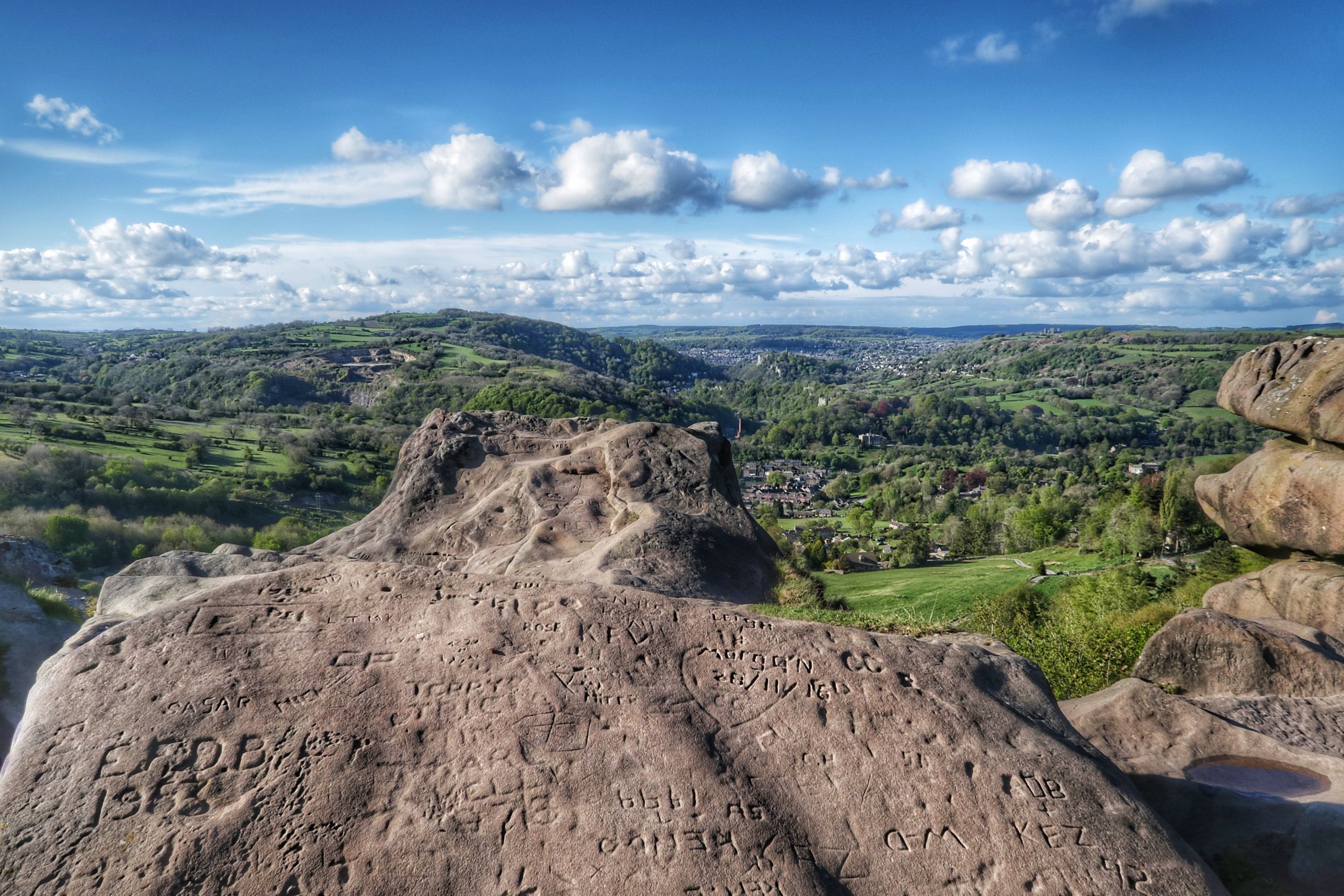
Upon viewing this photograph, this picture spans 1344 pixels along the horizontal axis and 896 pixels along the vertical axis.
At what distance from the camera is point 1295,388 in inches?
827

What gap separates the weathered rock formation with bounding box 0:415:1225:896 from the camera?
260 inches

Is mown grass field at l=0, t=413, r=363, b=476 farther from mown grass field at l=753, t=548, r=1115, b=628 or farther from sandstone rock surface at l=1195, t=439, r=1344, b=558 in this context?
sandstone rock surface at l=1195, t=439, r=1344, b=558

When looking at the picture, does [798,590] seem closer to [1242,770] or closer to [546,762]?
[1242,770]

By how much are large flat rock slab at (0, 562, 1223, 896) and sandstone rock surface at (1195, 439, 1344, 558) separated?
55.6 ft

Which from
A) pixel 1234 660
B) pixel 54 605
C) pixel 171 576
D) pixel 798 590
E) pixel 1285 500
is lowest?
pixel 54 605

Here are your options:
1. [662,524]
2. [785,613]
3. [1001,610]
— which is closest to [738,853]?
[785,613]

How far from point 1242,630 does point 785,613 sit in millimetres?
9902

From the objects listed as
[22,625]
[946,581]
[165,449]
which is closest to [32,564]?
[22,625]

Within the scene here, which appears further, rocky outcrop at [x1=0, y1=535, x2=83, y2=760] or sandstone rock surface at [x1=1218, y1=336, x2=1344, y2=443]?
sandstone rock surface at [x1=1218, y1=336, x2=1344, y2=443]

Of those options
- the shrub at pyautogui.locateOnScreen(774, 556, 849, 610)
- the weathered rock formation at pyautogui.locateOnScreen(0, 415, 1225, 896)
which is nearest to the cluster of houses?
the shrub at pyautogui.locateOnScreen(774, 556, 849, 610)

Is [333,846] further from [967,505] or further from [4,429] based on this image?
[967,505]

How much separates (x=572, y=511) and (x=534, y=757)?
8.80m

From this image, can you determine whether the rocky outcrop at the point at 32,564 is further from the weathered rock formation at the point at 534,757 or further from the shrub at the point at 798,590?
the shrub at the point at 798,590

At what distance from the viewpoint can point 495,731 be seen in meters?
7.56
